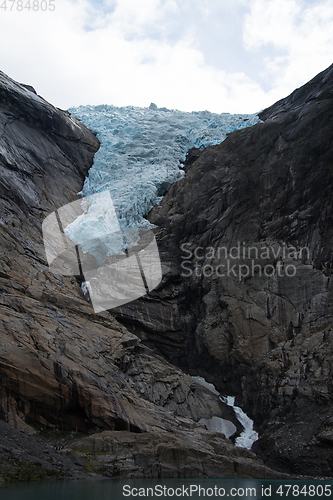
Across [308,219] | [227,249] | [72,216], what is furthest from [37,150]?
[308,219]

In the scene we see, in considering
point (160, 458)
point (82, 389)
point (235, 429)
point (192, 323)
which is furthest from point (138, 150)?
point (160, 458)

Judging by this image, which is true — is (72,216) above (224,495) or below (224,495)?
above

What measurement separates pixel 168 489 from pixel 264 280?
17.0 meters

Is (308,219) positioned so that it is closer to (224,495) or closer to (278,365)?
(278,365)

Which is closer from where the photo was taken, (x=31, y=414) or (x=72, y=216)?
(x=31, y=414)

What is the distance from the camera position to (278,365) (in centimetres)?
2645

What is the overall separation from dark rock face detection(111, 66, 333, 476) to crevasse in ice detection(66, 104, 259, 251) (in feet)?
11.0

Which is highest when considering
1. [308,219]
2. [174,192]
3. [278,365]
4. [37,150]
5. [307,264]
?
[37,150]

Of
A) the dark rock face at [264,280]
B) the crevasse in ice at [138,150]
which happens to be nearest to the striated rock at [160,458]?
the dark rock face at [264,280]

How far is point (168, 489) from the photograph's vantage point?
16.1m

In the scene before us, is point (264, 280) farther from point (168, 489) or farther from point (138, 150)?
point (138, 150)

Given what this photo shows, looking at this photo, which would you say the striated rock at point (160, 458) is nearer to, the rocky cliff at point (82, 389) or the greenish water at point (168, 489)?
the rocky cliff at point (82, 389)

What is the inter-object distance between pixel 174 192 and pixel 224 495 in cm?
2968

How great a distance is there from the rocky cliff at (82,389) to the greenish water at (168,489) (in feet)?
3.13
